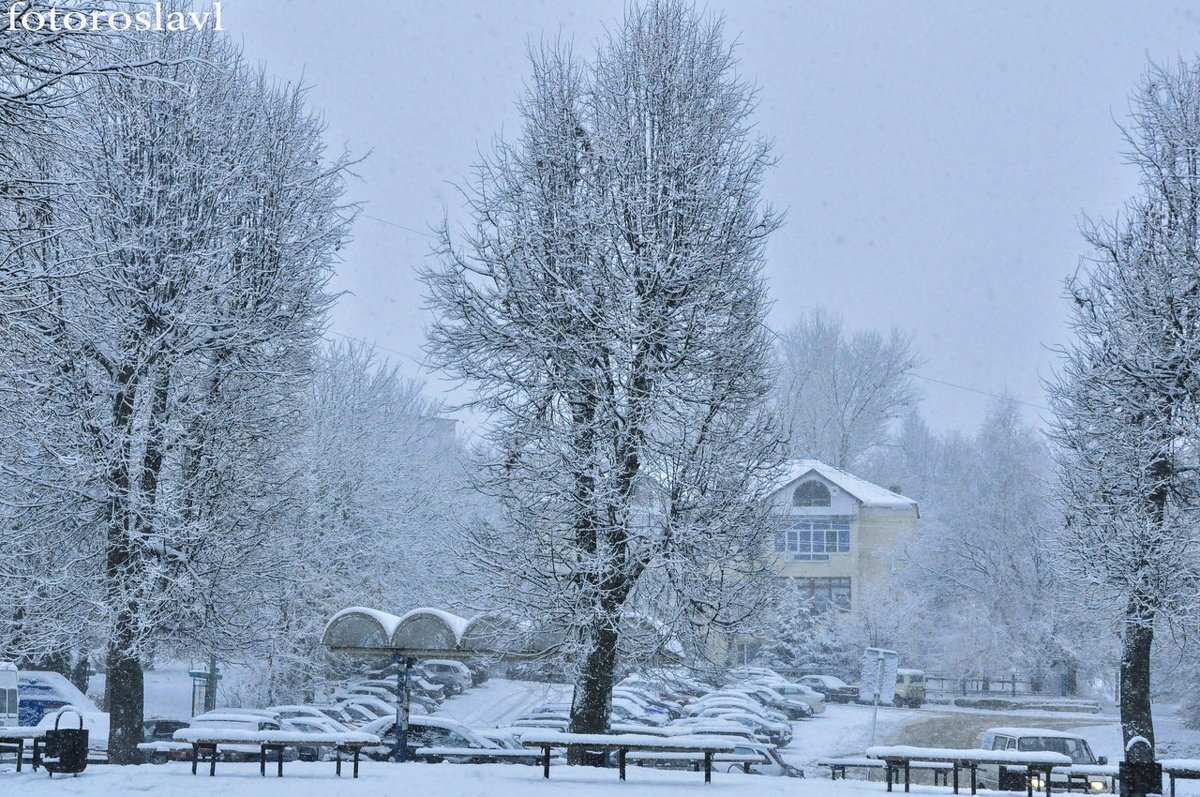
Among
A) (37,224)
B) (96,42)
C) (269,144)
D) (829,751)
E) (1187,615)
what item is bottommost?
(829,751)

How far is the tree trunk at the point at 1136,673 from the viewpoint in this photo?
21047mm

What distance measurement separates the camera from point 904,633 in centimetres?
5344

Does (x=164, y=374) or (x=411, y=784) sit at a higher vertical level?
(x=164, y=374)

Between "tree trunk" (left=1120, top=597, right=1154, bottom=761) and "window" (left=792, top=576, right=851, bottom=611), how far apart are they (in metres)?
37.9

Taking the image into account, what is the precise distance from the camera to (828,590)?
60.2 meters

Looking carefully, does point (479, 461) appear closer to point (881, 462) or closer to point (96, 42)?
point (96, 42)

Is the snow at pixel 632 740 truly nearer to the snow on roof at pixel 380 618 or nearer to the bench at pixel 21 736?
the snow on roof at pixel 380 618

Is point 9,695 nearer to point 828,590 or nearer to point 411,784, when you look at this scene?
point 411,784

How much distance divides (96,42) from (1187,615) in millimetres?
19162

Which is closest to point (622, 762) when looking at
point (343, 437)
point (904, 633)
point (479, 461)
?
point (479, 461)

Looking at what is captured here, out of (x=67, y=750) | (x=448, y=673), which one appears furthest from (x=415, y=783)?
(x=448, y=673)

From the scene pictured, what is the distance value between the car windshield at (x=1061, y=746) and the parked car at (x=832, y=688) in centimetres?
2267

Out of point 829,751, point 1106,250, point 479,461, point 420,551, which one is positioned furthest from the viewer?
point 420,551

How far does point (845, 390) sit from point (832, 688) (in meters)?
22.9
